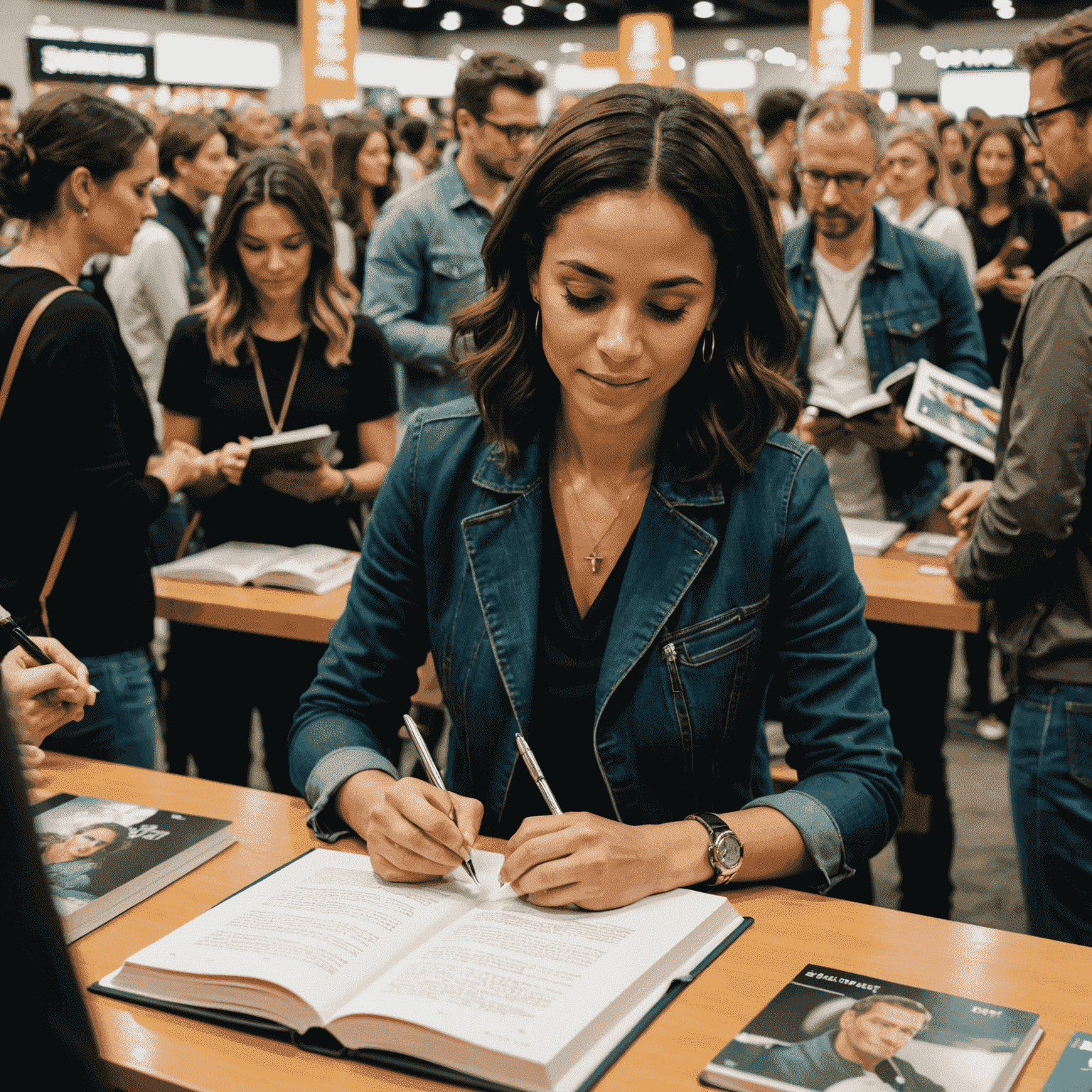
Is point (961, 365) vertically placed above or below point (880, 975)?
above

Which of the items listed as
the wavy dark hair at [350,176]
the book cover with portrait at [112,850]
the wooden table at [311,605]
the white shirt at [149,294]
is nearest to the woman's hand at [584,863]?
the book cover with portrait at [112,850]

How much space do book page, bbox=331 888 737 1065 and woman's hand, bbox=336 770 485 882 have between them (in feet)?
0.24

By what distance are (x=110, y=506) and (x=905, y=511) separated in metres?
2.16

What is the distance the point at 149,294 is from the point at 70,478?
253 cm

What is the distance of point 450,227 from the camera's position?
13.1 ft

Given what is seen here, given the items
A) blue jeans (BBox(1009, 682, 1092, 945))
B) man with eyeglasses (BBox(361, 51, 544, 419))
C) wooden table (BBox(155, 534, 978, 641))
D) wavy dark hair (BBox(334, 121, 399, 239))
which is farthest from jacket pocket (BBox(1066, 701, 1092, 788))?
wavy dark hair (BBox(334, 121, 399, 239))

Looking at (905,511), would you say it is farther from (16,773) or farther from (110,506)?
(16,773)

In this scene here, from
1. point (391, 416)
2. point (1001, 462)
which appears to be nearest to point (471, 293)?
point (391, 416)

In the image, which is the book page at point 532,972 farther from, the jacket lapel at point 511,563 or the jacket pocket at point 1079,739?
the jacket pocket at point 1079,739

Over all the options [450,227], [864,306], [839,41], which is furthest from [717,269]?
[839,41]

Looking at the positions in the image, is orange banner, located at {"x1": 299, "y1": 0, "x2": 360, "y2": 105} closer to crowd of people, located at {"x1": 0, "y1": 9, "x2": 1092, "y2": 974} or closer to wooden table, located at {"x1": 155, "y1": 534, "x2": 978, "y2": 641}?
crowd of people, located at {"x1": 0, "y1": 9, "x2": 1092, "y2": 974}

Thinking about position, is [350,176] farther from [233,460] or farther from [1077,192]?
[1077,192]

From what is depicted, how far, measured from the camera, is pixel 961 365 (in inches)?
135

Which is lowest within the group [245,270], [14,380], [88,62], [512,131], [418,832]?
[418,832]
